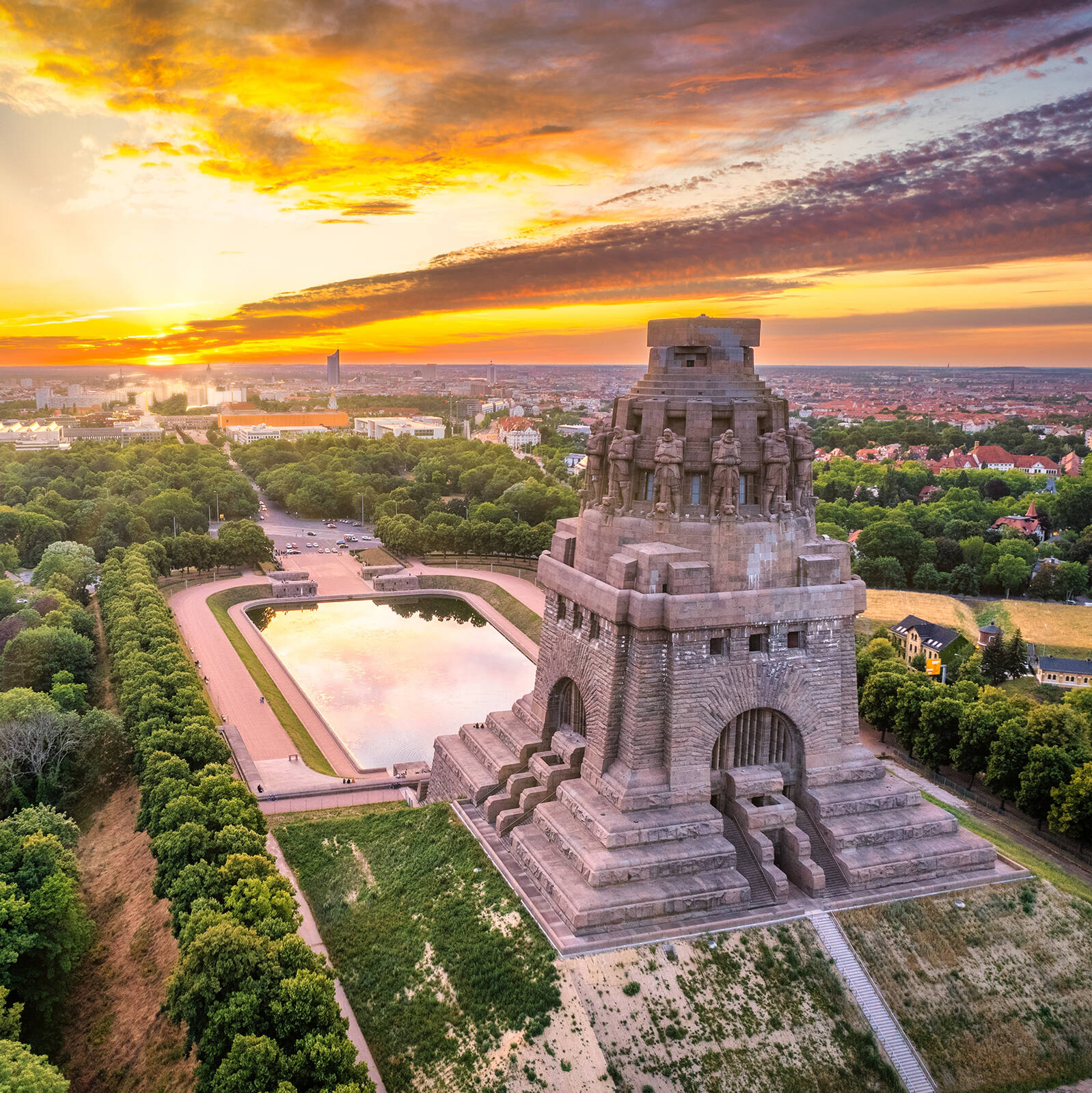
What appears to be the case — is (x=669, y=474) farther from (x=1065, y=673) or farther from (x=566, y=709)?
(x=1065, y=673)

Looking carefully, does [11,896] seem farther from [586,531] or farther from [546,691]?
[586,531]

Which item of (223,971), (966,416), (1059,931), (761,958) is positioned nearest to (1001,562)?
(1059,931)

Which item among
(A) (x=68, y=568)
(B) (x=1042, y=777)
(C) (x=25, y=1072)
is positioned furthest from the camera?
(A) (x=68, y=568)

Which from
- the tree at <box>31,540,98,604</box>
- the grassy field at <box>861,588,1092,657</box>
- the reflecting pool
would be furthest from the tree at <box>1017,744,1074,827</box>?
the tree at <box>31,540,98,604</box>

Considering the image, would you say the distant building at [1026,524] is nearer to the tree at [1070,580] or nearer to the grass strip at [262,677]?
the tree at [1070,580]

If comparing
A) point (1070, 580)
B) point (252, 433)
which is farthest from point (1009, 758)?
point (252, 433)
